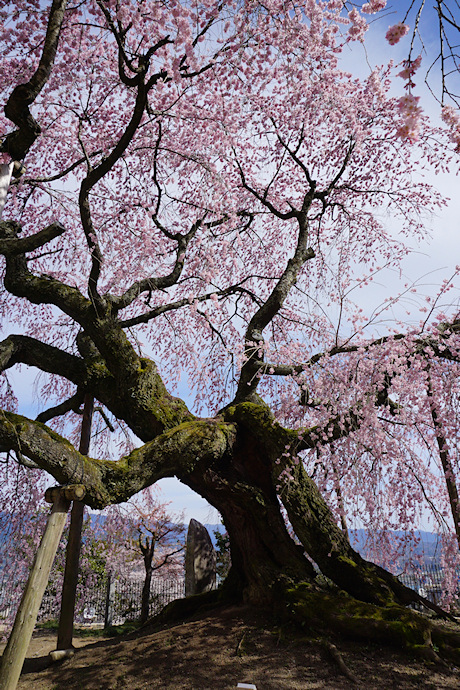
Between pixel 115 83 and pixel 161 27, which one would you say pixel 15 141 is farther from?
pixel 115 83

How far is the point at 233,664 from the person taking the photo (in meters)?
4.12

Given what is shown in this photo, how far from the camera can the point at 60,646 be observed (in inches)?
225

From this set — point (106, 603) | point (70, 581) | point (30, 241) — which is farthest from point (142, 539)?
point (30, 241)

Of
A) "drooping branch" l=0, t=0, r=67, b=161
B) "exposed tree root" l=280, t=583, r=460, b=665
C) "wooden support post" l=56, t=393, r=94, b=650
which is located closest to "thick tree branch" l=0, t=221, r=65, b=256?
"drooping branch" l=0, t=0, r=67, b=161

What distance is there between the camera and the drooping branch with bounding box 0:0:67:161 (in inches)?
142

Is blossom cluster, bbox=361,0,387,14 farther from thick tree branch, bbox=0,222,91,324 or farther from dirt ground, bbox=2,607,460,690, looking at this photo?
dirt ground, bbox=2,607,460,690

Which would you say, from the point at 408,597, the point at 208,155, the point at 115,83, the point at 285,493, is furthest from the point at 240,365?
the point at 115,83

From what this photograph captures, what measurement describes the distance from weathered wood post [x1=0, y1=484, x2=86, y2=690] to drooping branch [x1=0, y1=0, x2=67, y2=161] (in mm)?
3026

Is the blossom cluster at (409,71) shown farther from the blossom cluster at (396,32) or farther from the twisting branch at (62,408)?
the twisting branch at (62,408)

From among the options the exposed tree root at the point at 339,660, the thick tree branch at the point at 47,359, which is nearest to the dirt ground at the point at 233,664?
the exposed tree root at the point at 339,660

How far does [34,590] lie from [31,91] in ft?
13.2

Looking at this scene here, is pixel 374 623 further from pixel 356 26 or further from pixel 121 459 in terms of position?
pixel 356 26

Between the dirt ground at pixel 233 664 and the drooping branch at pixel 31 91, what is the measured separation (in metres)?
4.84

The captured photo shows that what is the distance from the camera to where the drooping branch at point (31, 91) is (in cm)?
361
